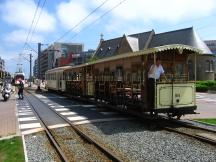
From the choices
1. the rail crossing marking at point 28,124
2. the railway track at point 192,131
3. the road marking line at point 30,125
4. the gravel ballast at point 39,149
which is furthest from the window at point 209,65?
the gravel ballast at point 39,149

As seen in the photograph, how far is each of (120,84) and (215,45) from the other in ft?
461

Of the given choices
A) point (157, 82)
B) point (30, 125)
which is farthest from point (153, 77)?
point (30, 125)

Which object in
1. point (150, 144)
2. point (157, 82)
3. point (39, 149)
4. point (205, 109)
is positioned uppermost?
point (157, 82)

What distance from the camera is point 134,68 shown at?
51.8ft

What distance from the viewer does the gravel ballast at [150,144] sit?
899 centimetres

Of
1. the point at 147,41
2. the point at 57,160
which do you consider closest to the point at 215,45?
the point at 147,41

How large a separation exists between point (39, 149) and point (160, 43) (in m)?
72.9

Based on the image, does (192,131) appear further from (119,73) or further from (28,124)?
(28,124)

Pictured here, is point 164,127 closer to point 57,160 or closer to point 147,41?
point 57,160

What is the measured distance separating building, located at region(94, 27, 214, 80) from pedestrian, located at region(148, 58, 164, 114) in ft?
118

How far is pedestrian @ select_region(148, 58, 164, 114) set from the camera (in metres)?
13.9

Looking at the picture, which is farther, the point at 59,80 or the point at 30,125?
the point at 59,80

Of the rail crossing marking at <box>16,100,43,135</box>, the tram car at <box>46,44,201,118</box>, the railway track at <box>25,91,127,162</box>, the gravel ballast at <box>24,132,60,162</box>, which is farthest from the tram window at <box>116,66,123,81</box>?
the gravel ballast at <box>24,132,60,162</box>

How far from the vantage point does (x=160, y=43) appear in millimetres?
81188
